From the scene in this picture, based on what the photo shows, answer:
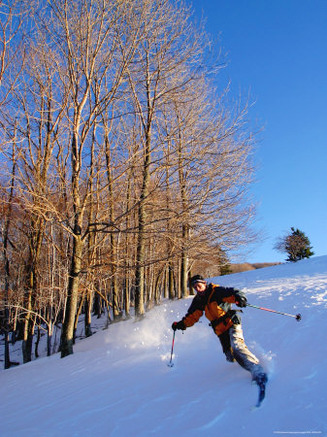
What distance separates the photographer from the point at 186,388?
13.4 ft

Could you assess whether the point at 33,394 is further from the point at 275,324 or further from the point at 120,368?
the point at 275,324

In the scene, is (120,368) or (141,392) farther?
(120,368)

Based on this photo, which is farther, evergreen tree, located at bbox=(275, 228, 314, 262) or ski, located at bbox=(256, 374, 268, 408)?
evergreen tree, located at bbox=(275, 228, 314, 262)

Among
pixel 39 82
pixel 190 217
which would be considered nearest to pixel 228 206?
pixel 190 217

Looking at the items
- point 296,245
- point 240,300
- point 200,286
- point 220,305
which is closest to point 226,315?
point 220,305

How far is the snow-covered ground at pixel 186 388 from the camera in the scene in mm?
2977

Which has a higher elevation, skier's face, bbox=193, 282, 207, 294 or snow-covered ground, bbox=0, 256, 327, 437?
skier's face, bbox=193, 282, 207, 294

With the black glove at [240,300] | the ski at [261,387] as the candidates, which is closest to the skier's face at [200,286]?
the black glove at [240,300]

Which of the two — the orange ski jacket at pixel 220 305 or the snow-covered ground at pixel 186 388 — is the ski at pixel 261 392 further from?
the orange ski jacket at pixel 220 305

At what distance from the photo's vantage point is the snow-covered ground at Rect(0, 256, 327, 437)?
298 centimetres

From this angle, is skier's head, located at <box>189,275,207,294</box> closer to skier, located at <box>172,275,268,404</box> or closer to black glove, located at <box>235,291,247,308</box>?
skier, located at <box>172,275,268,404</box>

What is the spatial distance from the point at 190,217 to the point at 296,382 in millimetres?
7643

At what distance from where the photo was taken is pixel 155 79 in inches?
421

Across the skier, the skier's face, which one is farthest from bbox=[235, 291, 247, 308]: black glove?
the skier's face
